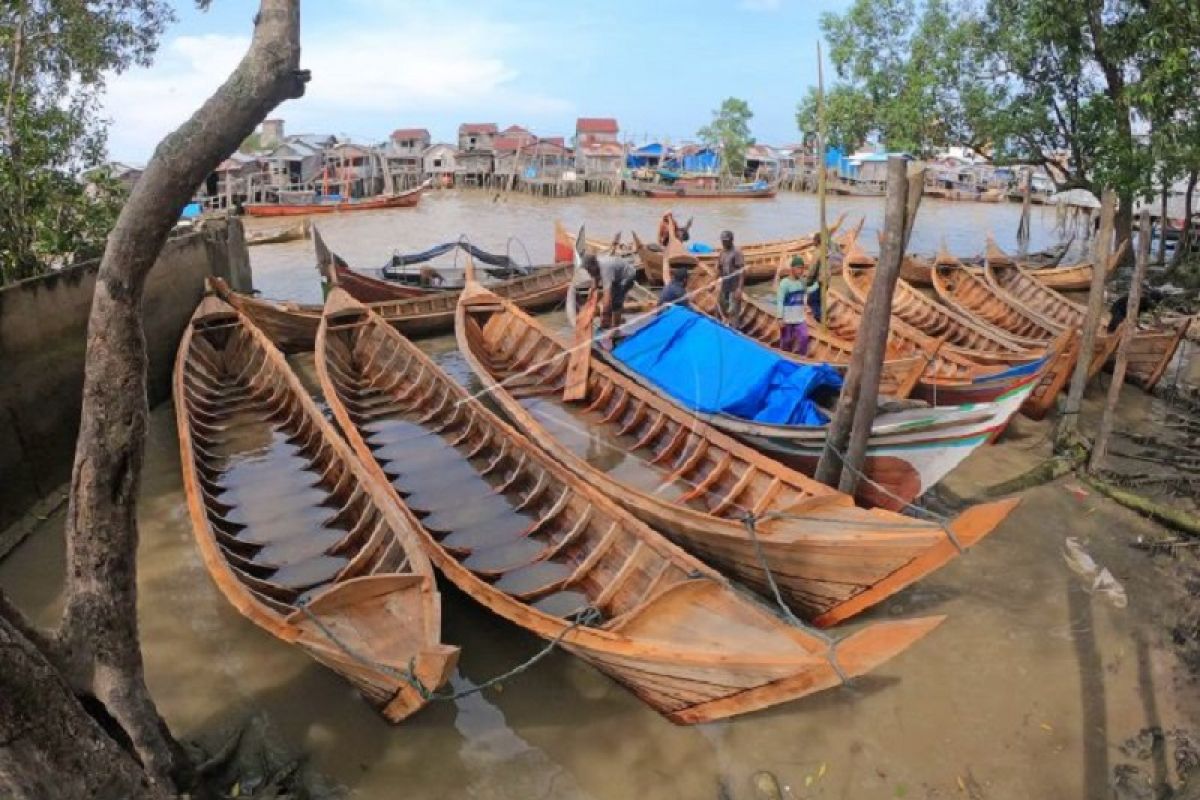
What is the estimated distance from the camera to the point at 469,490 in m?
7.39

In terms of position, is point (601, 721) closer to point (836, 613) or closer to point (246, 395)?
point (836, 613)

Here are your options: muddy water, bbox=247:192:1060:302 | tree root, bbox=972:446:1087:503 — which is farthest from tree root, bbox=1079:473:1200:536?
muddy water, bbox=247:192:1060:302

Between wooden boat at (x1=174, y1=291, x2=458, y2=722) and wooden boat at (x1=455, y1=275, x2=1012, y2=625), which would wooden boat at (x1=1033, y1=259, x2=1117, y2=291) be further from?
wooden boat at (x1=174, y1=291, x2=458, y2=722)

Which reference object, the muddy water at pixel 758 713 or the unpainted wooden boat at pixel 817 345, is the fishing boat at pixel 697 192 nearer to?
the unpainted wooden boat at pixel 817 345

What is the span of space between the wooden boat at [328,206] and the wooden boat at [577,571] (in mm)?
28224

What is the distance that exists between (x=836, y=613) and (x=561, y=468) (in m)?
2.52

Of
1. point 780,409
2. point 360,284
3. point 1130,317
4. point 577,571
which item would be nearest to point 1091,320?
point 1130,317

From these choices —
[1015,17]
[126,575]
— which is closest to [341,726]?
[126,575]

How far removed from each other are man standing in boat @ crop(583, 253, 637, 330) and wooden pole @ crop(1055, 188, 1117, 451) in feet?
18.3

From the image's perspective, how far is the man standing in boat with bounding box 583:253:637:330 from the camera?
10.4 m

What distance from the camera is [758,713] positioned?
517cm

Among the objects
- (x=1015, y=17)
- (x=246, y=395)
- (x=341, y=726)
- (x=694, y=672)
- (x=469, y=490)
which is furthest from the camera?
(x=1015, y=17)

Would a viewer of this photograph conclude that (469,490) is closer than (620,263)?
Yes

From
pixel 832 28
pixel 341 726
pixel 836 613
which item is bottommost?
pixel 341 726
